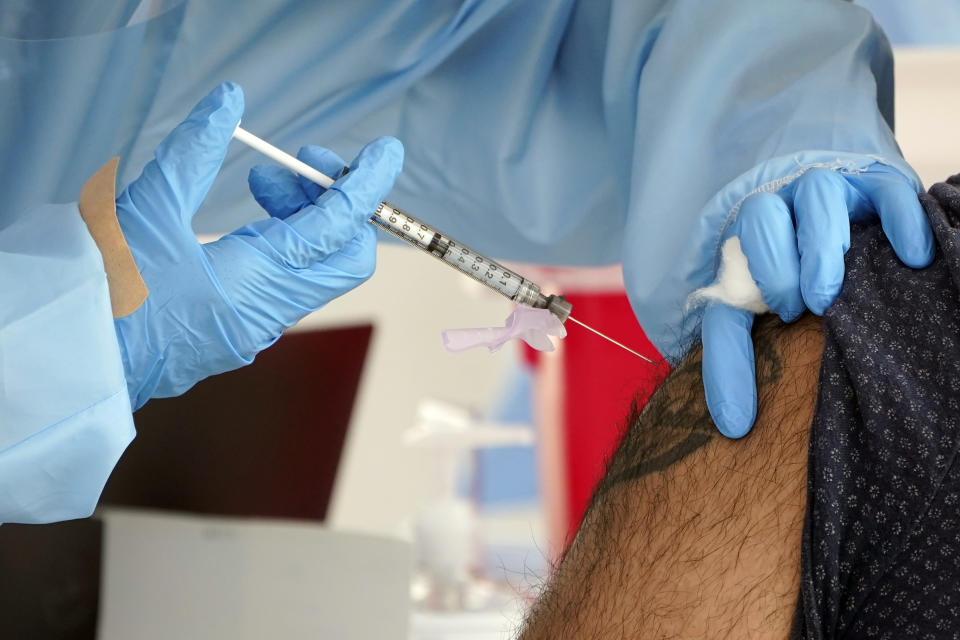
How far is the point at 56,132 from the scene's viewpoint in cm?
120

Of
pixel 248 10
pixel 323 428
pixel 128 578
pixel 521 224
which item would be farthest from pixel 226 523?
pixel 248 10

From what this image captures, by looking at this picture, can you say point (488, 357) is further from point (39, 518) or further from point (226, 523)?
point (39, 518)

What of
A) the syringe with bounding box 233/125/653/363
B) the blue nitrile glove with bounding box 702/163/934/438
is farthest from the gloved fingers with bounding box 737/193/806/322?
the syringe with bounding box 233/125/653/363

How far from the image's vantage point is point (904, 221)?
0.88 metres

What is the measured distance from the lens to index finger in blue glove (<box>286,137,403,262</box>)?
1030 millimetres

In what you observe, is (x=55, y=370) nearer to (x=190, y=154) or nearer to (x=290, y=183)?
(x=190, y=154)

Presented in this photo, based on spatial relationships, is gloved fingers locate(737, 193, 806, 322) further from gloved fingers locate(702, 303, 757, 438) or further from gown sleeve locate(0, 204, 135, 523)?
gown sleeve locate(0, 204, 135, 523)

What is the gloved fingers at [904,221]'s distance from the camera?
87 centimetres

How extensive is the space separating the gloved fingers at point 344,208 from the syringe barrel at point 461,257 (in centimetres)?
9

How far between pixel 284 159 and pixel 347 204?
87mm

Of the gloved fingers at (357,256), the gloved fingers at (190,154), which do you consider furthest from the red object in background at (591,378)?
the gloved fingers at (190,154)

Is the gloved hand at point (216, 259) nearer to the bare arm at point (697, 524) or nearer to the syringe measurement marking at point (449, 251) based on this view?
the syringe measurement marking at point (449, 251)

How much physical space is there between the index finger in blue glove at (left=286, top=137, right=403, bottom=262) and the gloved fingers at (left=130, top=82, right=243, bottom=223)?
4.5 inches

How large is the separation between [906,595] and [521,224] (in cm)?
85
